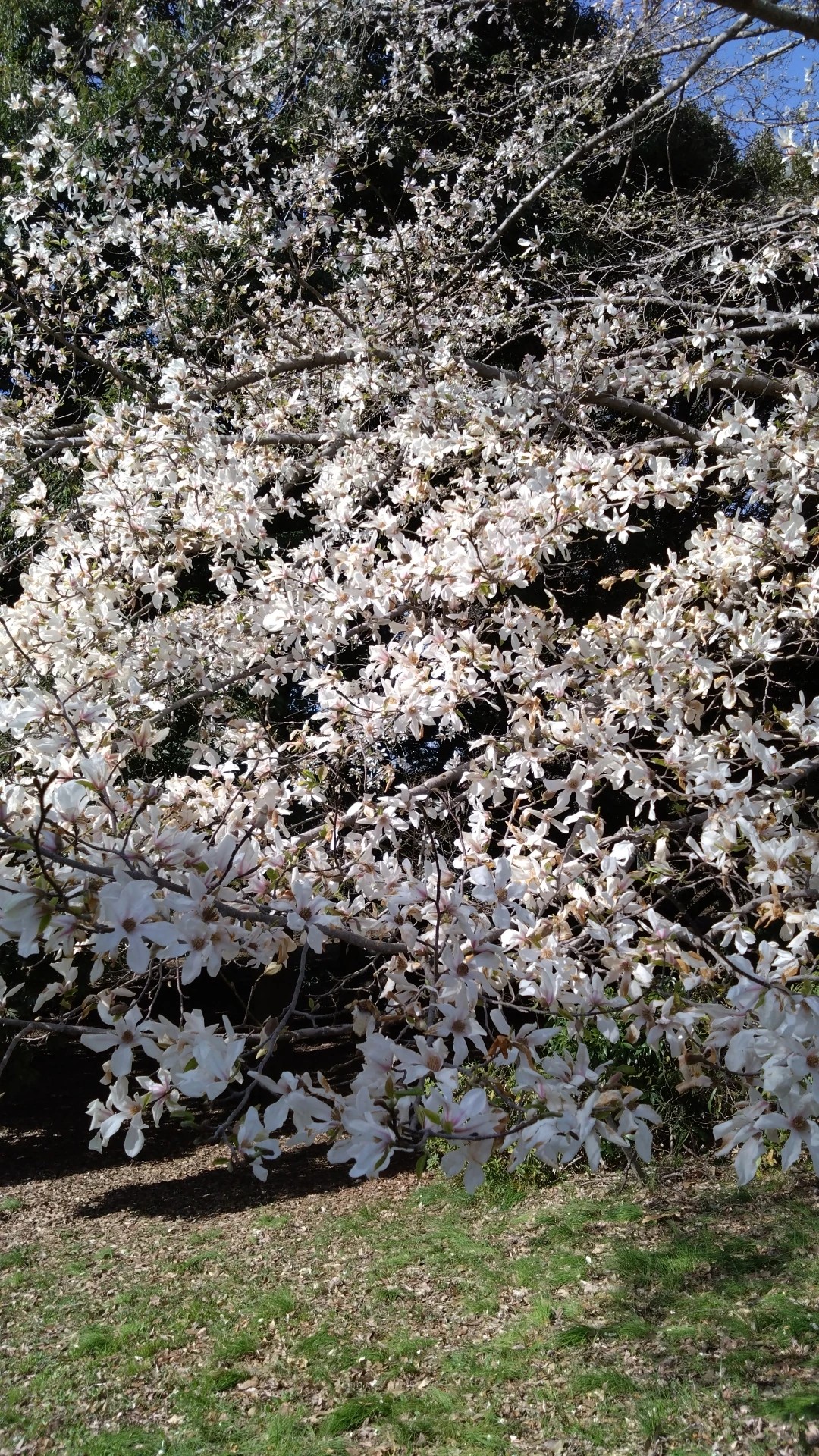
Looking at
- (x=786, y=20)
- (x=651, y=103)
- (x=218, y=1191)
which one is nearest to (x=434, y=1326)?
(x=218, y=1191)

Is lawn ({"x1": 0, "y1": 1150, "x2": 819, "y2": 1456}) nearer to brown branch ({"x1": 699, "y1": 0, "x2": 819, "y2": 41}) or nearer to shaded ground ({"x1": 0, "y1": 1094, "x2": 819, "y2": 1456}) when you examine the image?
shaded ground ({"x1": 0, "y1": 1094, "x2": 819, "y2": 1456})

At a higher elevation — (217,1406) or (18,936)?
(18,936)

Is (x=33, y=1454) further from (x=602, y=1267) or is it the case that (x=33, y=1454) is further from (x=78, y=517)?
(x=78, y=517)

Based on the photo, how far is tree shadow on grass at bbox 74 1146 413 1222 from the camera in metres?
5.10

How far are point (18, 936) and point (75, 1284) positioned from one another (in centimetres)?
364

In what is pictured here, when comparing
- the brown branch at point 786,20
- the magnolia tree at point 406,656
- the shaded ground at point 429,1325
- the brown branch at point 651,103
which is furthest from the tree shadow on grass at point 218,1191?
the brown branch at point 786,20

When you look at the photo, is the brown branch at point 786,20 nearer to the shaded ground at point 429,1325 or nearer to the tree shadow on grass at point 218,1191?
the shaded ground at point 429,1325

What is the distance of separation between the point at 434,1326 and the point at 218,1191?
2318 mm

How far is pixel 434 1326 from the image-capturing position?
3.40 meters

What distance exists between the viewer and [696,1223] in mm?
3824

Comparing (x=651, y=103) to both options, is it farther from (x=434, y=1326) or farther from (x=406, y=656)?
(x=434, y=1326)

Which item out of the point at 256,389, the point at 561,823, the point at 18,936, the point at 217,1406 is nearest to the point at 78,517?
the point at 256,389

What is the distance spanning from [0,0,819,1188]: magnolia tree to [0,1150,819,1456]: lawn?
0.66 m

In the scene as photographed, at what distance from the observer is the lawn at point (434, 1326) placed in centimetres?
279
